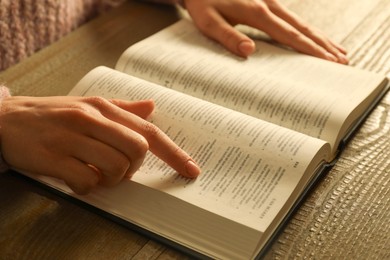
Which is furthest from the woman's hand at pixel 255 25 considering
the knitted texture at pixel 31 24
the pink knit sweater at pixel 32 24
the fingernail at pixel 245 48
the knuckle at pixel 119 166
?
the knuckle at pixel 119 166

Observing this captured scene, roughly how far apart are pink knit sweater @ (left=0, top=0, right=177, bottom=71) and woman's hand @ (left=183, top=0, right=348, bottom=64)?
4.6 inches

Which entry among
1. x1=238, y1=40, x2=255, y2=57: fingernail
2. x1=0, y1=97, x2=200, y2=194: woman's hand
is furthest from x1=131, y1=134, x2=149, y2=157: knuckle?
x1=238, y1=40, x2=255, y2=57: fingernail

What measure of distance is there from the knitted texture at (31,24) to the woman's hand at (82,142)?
29cm

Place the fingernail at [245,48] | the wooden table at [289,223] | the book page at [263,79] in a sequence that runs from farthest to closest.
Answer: the fingernail at [245,48]
the book page at [263,79]
the wooden table at [289,223]

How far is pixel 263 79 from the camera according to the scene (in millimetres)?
831

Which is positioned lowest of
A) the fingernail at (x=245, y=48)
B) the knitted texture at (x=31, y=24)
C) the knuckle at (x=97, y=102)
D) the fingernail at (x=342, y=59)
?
the knitted texture at (x=31, y=24)

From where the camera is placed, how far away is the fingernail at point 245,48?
36.1 inches

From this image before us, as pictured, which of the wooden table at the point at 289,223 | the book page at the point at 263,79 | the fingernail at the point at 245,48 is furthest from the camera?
the fingernail at the point at 245,48

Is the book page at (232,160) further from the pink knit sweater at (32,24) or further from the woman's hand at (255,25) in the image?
the pink knit sweater at (32,24)

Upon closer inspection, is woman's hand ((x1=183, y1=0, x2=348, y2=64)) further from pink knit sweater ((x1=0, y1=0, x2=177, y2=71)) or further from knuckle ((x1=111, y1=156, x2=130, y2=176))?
knuckle ((x1=111, y1=156, x2=130, y2=176))

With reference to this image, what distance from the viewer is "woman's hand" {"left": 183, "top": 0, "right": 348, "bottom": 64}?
3.05ft

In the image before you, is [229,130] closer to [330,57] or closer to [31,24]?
[330,57]

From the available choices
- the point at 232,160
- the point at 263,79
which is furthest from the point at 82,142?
the point at 263,79

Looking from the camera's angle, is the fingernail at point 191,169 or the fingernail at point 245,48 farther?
the fingernail at point 245,48
